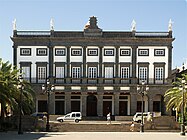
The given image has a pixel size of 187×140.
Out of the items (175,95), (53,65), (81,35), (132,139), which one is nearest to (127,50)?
(81,35)

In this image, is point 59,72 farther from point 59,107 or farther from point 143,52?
point 143,52

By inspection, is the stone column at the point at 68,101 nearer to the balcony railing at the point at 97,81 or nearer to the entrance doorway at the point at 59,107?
the entrance doorway at the point at 59,107

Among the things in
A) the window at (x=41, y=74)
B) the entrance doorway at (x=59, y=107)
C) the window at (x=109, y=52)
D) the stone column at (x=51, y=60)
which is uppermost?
the window at (x=109, y=52)

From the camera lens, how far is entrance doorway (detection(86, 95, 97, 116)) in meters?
55.7

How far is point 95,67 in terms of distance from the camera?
54.9m

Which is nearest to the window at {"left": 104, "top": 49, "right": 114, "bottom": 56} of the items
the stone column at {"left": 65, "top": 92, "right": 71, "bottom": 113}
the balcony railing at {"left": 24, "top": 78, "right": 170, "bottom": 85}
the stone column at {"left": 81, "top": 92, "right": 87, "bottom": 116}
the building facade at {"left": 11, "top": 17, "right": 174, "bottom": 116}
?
the building facade at {"left": 11, "top": 17, "right": 174, "bottom": 116}

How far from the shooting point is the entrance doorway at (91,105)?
5572 cm

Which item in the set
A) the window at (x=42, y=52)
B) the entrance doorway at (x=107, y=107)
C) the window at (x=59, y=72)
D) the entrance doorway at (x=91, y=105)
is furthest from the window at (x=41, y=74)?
the entrance doorway at (x=107, y=107)

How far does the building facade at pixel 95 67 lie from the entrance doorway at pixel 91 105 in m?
0.20

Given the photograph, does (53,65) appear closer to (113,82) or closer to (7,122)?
(113,82)

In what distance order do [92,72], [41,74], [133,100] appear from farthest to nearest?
1. [41,74]
2. [92,72]
3. [133,100]

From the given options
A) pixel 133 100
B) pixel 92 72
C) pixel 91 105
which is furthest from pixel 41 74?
pixel 133 100

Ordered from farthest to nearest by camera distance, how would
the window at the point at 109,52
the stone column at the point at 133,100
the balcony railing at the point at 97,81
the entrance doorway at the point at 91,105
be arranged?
the entrance doorway at the point at 91,105
the window at the point at 109,52
the balcony railing at the point at 97,81
the stone column at the point at 133,100

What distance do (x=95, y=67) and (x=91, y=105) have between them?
5.52 metres
